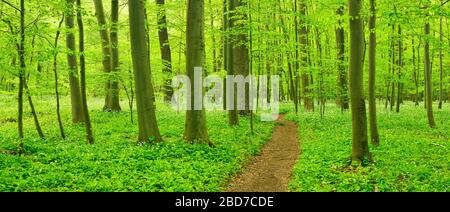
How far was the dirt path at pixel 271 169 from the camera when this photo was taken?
1070cm

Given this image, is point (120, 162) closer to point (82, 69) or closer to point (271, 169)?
point (82, 69)

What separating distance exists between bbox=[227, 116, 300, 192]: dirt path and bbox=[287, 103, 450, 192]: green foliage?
422mm

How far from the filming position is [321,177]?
11.0 meters

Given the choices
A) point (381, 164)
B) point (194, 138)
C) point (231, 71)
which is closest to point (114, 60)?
point (231, 71)

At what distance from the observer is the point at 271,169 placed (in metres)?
12.8

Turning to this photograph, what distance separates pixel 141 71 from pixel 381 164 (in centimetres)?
886

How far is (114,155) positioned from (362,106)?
26.9ft

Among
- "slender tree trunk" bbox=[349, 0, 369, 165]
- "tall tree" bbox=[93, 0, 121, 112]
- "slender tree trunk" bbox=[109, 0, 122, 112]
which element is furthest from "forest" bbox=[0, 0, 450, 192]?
"tall tree" bbox=[93, 0, 121, 112]
